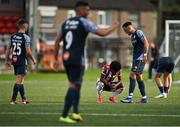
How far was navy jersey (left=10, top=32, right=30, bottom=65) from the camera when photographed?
17.8 m

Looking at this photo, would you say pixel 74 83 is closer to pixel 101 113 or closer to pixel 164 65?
pixel 101 113

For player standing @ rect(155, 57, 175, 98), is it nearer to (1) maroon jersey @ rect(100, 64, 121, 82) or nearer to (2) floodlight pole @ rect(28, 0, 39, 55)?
(1) maroon jersey @ rect(100, 64, 121, 82)

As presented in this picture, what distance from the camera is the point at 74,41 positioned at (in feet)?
44.2

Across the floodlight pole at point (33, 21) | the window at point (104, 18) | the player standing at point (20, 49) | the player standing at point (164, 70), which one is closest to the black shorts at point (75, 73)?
the player standing at point (20, 49)

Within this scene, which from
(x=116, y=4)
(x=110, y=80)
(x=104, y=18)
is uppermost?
(x=110, y=80)

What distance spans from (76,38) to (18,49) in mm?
4562

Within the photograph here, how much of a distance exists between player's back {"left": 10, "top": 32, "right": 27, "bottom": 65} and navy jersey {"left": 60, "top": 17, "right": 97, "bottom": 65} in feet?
14.5

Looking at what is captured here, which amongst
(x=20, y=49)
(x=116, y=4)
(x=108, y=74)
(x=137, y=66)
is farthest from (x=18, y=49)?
(x=116, y=4)

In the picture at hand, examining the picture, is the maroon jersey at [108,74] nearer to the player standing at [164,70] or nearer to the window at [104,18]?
the player standing at [164,70]

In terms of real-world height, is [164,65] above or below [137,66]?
below

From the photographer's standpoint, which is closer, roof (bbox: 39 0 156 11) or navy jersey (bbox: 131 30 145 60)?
navy jersey (bbox: 131 30 145 60)

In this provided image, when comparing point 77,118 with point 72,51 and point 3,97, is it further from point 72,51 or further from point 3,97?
point 3,97

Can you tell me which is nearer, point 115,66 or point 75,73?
point 75,73

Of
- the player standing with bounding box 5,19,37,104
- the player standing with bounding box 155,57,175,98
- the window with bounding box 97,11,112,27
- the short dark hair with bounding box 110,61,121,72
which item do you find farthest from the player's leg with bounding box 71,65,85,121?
the window with bounding box 97,11,112,27
